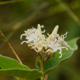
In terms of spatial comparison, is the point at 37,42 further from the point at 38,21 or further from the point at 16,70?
the point at 38,21

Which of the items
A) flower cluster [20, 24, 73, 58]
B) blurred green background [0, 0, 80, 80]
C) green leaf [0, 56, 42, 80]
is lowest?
green leaf [0, 56, 42, 80]

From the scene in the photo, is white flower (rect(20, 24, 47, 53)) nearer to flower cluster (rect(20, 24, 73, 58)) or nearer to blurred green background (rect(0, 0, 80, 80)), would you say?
flower cluster (rect(20, 24, 73, 58))

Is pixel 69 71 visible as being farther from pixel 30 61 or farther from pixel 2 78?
pixel 2 78

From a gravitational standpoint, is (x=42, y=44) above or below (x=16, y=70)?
above

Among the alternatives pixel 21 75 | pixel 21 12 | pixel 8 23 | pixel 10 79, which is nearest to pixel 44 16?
pixel 21 12

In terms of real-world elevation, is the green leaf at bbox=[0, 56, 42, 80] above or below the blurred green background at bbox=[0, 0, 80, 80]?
below

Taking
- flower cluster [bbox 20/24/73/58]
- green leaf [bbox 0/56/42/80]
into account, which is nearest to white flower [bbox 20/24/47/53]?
flower cluster [bbox 20/24/73/58]

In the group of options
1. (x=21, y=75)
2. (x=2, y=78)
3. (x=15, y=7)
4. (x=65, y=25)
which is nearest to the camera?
(x=21, y=75)

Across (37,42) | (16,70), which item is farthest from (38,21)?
(16,70)
